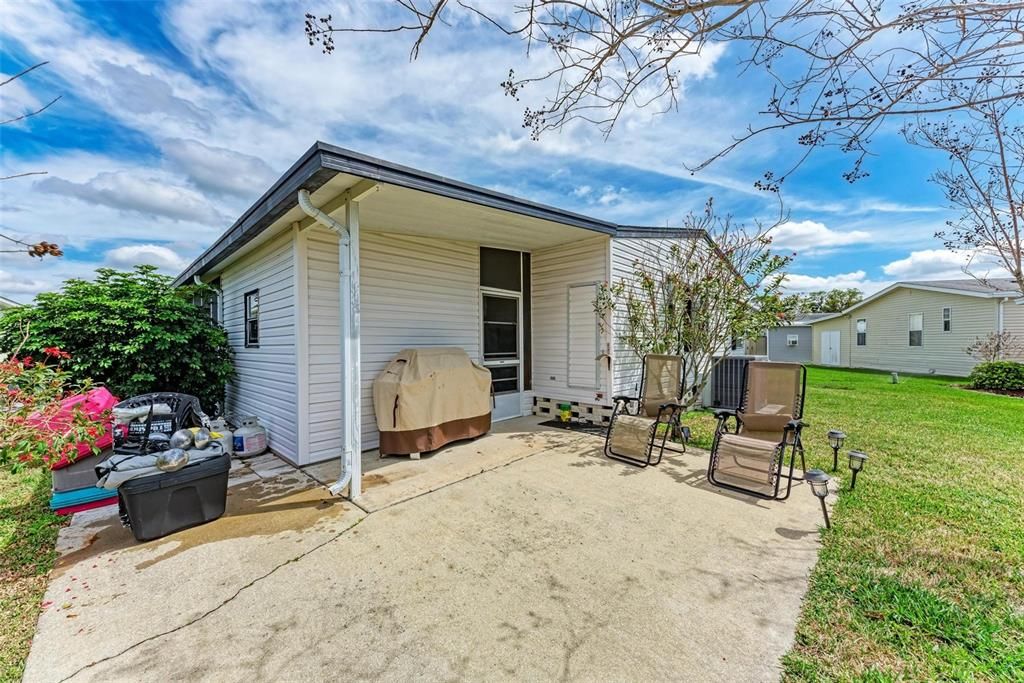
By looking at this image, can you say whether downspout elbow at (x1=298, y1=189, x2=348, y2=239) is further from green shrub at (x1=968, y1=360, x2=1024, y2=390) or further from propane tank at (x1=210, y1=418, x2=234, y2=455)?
green shrub at (x1=968, y1=360, x2=1024, y2=390)

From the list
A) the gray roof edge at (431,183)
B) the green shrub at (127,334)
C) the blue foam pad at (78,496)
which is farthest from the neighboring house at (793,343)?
the blue foam pad at (78,496)

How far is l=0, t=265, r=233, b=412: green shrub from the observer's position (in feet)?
18.6

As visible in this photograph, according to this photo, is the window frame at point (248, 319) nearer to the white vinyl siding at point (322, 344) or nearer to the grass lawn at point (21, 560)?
the white vinyl siding at point (322, 344)

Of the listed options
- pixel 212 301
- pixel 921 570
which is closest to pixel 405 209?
pixel 921 570

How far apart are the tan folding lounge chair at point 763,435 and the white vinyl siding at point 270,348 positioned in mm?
4801

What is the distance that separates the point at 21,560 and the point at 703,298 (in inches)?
298

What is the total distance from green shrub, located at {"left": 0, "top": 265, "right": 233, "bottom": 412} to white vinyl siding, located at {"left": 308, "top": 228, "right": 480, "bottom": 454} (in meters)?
3.15

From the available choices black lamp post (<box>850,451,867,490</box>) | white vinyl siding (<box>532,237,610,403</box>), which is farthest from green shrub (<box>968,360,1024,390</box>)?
white vinyl siding (<box>532,237,610,403</box>)

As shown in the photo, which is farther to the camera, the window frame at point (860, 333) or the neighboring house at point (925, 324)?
the window frame at point (860, 333)

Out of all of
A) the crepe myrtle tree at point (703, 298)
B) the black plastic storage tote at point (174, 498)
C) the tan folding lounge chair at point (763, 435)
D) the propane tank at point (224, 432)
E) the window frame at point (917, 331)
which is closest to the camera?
the black plastic storage tote at point (174, 498)

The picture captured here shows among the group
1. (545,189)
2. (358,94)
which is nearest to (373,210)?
(358,94)

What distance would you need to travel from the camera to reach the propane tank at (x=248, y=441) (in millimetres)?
5176

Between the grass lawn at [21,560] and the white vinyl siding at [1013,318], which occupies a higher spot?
the white vinyl siding at [1013,318]

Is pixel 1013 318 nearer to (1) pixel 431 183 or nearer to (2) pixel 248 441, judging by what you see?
(1) pixel 431 183
